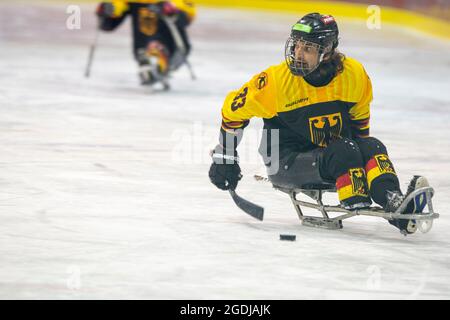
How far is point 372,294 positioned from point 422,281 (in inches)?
13.0

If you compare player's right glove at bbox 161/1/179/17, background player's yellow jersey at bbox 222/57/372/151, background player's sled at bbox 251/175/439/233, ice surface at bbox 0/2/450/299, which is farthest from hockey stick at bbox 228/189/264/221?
player's right glove at bbox 161/1/179/17

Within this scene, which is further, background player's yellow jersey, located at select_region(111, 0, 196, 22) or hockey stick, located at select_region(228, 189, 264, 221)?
background player's yellow jersey, located at select_region(111, 0, 196, 22)

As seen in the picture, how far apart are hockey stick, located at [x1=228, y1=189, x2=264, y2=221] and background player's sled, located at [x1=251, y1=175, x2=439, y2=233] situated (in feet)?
0.49

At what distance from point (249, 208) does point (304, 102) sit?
622mm

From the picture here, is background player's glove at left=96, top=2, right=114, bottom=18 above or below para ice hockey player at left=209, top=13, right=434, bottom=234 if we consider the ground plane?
below

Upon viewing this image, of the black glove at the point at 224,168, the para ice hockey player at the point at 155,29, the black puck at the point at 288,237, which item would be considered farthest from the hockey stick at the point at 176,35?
the black puck at the point at 288,237

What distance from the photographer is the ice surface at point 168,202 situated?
4.94m

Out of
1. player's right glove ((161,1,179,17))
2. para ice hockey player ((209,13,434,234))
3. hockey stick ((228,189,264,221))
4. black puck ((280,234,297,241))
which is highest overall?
para ice hockey player ((209,13,434,234))

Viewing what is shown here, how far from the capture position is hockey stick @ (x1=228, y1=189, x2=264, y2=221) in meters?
6.19

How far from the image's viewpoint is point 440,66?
1474cm

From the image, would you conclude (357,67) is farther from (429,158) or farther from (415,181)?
(429,158)

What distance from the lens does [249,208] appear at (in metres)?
6.25

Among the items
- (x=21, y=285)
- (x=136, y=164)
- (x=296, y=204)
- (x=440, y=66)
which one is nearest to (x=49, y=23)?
(x=440, y=66)

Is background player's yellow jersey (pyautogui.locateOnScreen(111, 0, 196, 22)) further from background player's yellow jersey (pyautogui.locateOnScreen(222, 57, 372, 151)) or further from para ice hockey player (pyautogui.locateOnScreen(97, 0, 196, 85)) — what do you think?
background player's yellow jersey (pyautogui.locateOnScreen(222, 57, 372, 151))
